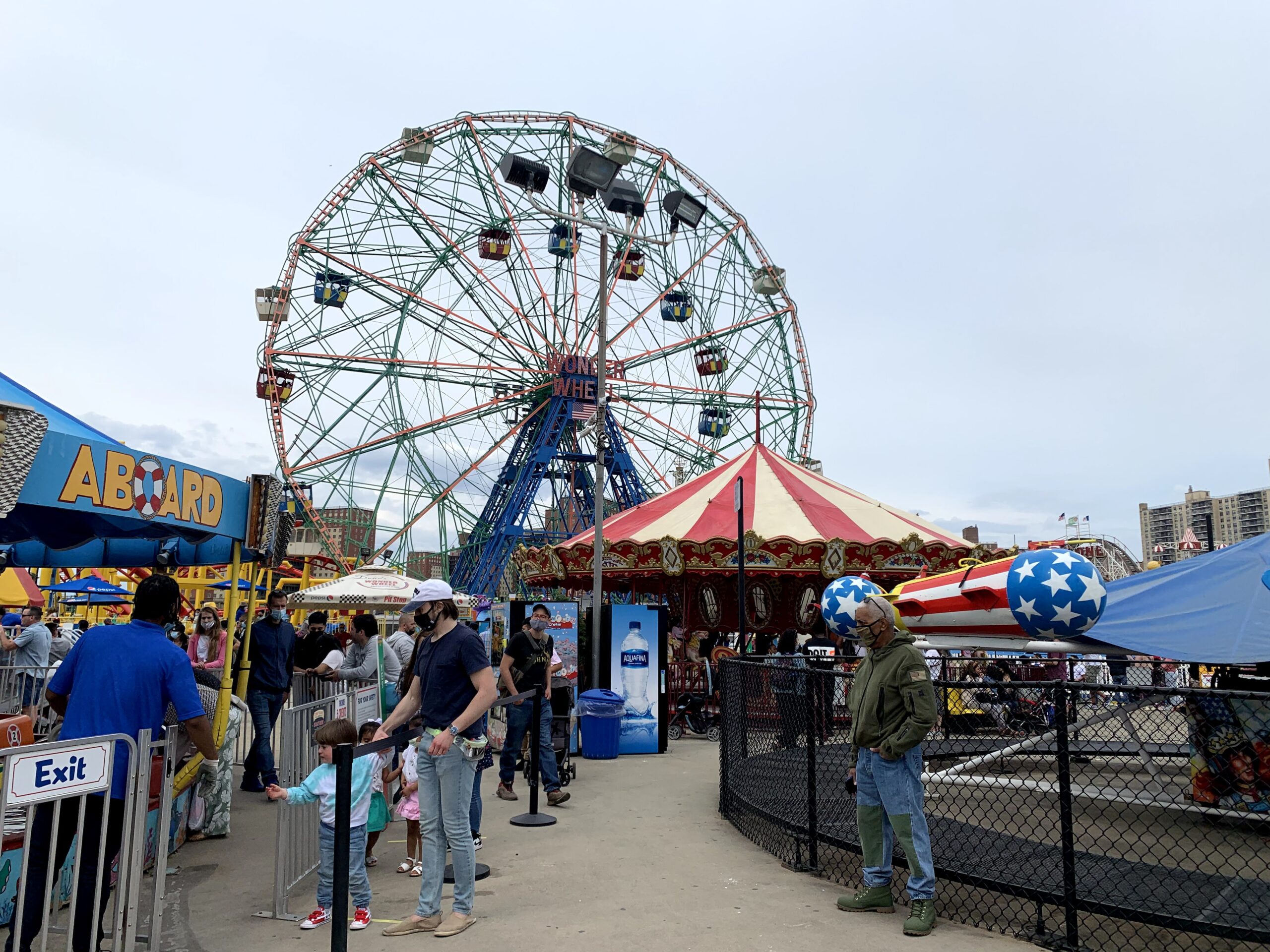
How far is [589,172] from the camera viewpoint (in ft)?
43.2

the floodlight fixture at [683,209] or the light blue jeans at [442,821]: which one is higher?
the floodlight fixture at [683,209]

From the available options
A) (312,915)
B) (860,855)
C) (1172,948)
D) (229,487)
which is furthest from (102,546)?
(1172,948)

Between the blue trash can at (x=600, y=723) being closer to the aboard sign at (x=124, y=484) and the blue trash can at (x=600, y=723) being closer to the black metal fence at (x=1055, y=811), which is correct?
the black metal fence at (x=1055, y=811)

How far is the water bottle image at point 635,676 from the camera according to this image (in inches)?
430

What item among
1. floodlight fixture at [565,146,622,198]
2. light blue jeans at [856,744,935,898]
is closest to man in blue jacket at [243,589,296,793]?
light blue jeans at [856,744,935,898]

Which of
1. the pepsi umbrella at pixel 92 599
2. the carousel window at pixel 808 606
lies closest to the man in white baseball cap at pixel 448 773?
the carousel window at pixel 808 606

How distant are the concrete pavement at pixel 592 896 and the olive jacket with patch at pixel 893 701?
0.93m

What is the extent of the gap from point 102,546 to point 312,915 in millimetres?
6567

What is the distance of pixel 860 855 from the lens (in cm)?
546

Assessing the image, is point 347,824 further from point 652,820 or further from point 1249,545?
point 1249,545

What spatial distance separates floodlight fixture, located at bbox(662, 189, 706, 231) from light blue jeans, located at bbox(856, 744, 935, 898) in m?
21.9

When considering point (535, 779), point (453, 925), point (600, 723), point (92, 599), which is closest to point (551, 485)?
point (92, 599)

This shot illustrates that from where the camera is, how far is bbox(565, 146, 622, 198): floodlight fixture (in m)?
13.0

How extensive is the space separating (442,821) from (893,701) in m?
2.38
